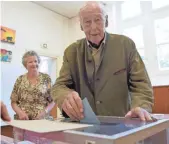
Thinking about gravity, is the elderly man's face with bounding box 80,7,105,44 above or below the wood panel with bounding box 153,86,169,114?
above

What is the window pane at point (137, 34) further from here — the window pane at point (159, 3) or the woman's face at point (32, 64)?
the woman's face at point (32, 64)

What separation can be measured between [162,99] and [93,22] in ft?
6.21

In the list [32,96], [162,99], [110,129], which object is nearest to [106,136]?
[110,129]

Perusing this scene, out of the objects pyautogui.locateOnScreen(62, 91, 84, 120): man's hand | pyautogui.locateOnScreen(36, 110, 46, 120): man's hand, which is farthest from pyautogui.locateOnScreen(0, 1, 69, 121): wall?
pyautogui.locateOnScreen(62, 91, 84, 120): man's hand

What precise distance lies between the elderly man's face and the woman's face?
1.14 metres

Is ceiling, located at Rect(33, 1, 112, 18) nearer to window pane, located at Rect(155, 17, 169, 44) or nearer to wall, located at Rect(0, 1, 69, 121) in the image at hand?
wall, located at Rect(0, 1, 69, 121)

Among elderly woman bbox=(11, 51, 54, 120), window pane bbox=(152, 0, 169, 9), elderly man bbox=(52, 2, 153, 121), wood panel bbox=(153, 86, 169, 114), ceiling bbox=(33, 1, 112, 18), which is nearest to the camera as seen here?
elderly man bbox=(52, 2, 153, 121)

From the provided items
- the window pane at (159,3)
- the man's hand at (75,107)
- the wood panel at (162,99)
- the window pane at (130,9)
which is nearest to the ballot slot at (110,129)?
the man's hand at (75,107)

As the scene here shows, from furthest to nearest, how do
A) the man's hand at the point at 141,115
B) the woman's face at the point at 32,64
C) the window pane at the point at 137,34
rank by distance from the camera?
the window pane at the point at 137,34, the woman's face at the point at 32,64, the man's hand at the point at 141,115

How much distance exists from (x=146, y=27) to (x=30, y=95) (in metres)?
2.47

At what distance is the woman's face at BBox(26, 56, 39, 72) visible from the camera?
6.56 ft

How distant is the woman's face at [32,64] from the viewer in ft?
6.56

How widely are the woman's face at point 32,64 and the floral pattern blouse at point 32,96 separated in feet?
0.42

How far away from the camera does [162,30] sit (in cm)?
328
